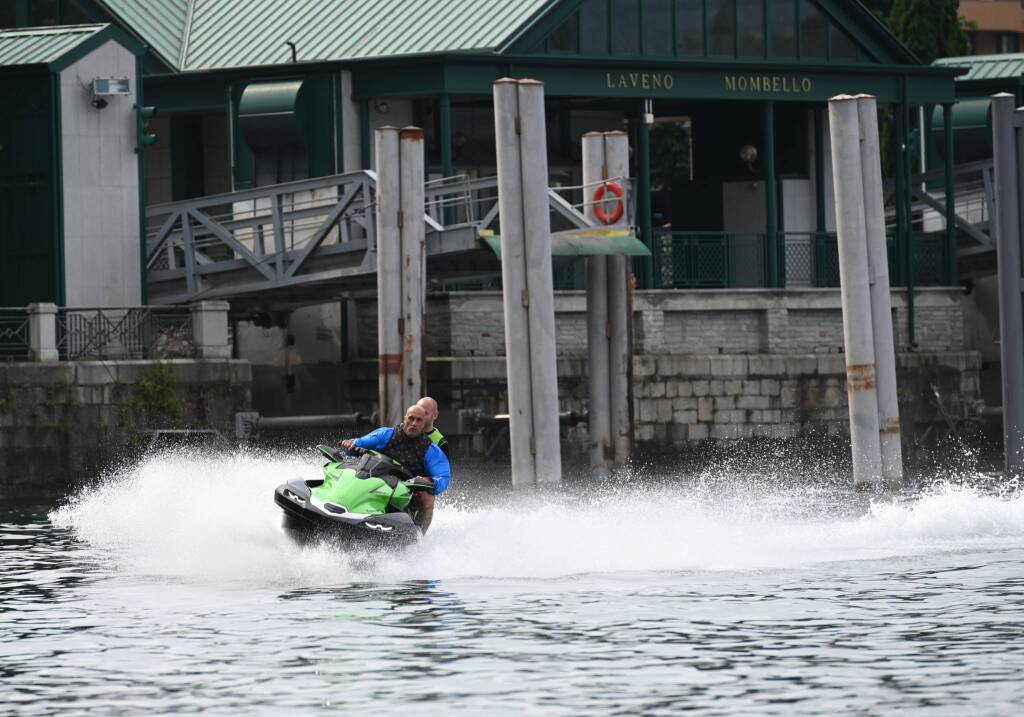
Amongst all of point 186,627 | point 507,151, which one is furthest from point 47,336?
point 186,627

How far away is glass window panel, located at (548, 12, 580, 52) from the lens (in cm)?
4094

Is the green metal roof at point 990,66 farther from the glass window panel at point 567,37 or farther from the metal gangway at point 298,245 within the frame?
the metal gangway at point 298,245

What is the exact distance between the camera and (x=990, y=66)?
47.5 metres

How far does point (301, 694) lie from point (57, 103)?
70.7ft

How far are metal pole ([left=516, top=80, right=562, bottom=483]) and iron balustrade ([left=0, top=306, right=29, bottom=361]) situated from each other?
7.97 m

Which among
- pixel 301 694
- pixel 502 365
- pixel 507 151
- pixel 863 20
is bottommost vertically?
pixel 301 694

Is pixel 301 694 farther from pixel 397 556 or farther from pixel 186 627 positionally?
pixel 397 556

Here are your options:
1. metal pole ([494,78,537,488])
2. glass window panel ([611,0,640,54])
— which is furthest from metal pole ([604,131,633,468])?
glass window panel ([611,0,640,54])

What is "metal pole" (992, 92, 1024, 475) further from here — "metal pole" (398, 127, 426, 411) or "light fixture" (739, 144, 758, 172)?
"light fixture" (739, 144, 758, 172)

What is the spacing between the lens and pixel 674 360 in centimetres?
4028

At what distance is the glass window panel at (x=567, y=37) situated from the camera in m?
40.9

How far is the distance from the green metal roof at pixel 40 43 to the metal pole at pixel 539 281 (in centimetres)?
929

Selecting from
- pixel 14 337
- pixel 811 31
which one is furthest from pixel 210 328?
pixel 811 31

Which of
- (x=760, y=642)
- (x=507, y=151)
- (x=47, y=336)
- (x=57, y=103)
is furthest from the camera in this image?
(x=57, y=103)
